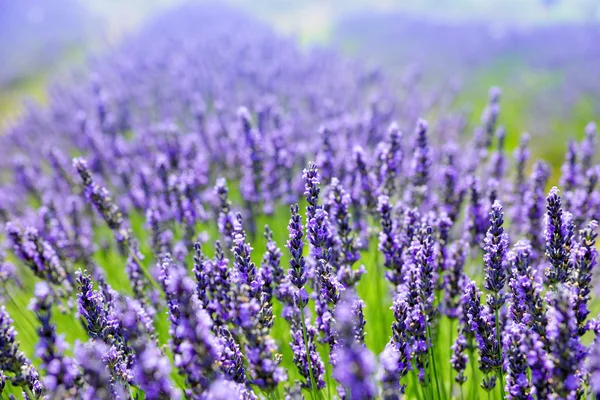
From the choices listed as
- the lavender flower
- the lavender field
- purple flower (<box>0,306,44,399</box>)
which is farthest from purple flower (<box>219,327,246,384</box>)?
the lavender flower

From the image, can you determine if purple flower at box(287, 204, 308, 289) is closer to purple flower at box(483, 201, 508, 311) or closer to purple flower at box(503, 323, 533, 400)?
purple flower at box(483, 201, 508, 311)

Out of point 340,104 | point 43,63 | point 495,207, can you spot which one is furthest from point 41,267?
point 43,63

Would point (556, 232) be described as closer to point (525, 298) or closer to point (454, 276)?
point (525, 298)

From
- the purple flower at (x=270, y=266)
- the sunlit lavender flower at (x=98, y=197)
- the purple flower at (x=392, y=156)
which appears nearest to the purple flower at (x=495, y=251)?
the purple flower at (x=270, y=266)

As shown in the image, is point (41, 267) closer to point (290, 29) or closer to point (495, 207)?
point (495, 207)

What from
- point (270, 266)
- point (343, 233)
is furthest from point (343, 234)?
point (270, 266)
